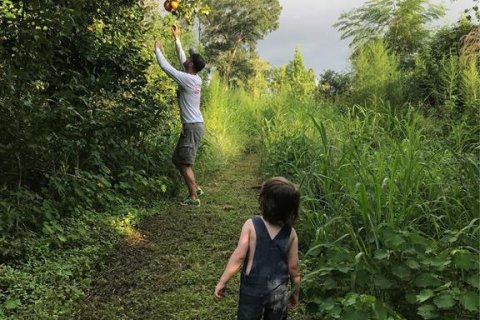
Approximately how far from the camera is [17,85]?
3.69 m

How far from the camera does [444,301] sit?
6.47 feet

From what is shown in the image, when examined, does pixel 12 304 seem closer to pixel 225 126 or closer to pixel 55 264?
pixel 55 264

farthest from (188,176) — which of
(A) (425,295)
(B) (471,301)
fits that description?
(B) (471,301)

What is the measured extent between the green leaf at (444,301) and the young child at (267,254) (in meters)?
0.70

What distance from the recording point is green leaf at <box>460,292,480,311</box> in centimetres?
187

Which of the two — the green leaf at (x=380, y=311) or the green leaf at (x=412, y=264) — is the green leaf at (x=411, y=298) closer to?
the green leaf at (x=412, y=264)

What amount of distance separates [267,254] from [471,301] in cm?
90

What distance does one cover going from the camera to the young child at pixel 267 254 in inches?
88.9

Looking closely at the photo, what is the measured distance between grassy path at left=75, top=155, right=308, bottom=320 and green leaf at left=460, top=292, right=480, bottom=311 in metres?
1.26

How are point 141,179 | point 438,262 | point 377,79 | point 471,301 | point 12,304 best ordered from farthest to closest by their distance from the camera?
point 377,79 → point 141,179 → point 12,304 → point 438,262 → point 471,301

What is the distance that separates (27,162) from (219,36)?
32620 mm

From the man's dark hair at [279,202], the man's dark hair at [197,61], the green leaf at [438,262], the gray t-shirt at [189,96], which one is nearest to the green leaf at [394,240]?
the green leaf at [438,262]

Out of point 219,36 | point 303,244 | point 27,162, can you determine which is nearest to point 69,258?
point 27,162

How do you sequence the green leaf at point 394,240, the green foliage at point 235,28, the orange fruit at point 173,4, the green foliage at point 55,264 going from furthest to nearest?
the green foliage at point 235,28, the orange fruit at point 173,4, the green foliage at point 55,264, the green leaf at point 394,240
